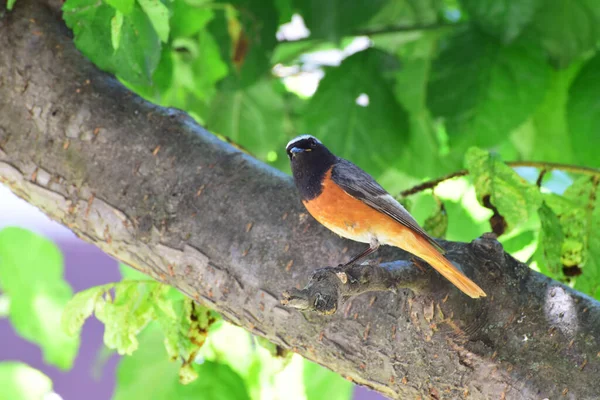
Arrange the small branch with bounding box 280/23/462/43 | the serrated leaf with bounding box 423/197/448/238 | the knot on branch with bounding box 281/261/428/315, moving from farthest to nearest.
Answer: the small branch with bounding box 280/23/462/43 → the serrated leaf with bounding box 423/197/448/238 → the knot on branch with bounding box 281/261/428/315

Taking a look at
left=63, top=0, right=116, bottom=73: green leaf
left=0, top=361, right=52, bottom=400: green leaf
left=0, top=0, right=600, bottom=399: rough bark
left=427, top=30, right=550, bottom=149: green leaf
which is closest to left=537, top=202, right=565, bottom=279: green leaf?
left=0, top=0, right=600, bottom=399: rough bark

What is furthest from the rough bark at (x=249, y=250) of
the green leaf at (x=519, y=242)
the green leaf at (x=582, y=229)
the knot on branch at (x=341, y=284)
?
the green leaf at (x=519, y=242)

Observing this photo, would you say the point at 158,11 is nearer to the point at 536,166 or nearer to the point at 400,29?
the point at 536,166

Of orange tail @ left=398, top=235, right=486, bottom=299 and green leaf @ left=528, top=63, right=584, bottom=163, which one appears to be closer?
orange tail @ left=398, top=235, right=486, bottom=299

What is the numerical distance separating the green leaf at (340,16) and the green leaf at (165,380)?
103 cm

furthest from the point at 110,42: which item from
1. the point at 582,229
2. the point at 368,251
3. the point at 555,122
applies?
the point at 555,122

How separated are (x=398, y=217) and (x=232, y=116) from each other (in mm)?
1305

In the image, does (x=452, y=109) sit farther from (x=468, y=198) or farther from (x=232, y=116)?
(x=232, y=116)

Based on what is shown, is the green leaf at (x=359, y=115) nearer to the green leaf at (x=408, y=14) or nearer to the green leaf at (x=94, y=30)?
the green leaf at (x=408, y=14)

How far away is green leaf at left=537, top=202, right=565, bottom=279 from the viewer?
4.83ft

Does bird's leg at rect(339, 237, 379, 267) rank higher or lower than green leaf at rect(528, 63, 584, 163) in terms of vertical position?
lower

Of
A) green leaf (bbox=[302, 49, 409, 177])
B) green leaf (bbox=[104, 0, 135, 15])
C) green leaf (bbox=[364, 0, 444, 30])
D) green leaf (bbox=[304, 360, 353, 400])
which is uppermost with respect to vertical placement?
green leaf (bbox=[364, 0, 444, 30])

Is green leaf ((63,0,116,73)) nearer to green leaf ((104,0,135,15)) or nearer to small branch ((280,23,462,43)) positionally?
green leaf ((104,0,135,15))

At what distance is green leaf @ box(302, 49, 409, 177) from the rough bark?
54cm
